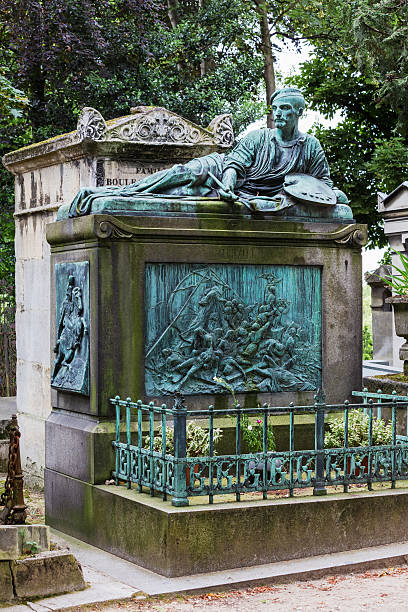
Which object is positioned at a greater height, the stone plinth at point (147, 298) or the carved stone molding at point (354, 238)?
the carved stone molding at point (354, 238)

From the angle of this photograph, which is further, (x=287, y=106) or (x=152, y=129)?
(x=152, y=129)

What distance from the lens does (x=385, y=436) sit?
28.0ft

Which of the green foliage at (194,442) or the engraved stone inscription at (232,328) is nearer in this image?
the green foliage at (194,442)

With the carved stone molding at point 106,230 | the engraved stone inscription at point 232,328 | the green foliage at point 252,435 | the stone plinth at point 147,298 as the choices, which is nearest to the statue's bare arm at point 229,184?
the stone plinth at point 147,298

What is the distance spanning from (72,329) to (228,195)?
1774mm

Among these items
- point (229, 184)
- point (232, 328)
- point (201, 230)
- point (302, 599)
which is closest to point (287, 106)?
point (229, 184)

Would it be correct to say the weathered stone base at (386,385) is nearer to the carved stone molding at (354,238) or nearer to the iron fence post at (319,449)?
the carved stone molding at (354,238)

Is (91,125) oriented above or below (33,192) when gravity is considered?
above

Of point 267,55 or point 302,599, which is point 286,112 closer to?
point 302,599

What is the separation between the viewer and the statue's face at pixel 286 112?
366 inches

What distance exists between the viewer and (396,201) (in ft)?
65.1

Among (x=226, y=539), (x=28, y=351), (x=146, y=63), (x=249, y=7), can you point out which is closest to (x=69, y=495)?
(x=226, y=539)

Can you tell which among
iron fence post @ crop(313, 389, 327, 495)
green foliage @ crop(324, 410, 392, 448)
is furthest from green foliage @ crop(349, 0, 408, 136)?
iron fence post @ crop(313, 389, 327, 495)

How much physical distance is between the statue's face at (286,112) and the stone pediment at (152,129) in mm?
2310
